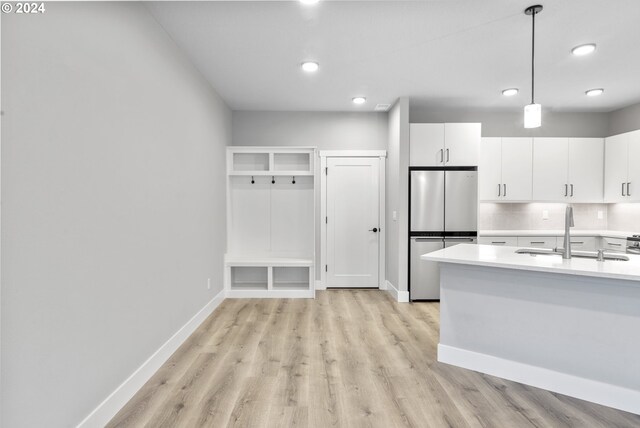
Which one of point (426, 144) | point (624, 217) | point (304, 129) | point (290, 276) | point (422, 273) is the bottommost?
point (290, 276)

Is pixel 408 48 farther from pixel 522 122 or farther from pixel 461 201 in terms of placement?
pixel 522 122

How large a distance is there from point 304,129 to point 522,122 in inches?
129

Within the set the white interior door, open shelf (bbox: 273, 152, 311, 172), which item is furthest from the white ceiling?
the white interior door

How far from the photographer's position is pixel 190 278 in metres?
3.39

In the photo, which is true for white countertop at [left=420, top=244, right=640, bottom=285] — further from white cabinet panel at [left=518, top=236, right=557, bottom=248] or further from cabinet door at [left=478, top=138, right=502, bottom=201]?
cabinet door at [left=478, top=138, right=502, bottom=201]

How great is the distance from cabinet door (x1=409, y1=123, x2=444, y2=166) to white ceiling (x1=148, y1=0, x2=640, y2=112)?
0.41 m

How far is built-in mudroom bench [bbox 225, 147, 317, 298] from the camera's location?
5035 mm

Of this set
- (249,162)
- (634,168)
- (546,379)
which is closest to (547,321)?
(546,379)

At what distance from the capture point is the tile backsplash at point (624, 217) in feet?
15.8

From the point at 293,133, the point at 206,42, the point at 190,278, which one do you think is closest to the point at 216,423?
the point at 190,278

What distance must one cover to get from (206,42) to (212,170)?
5.10 feet

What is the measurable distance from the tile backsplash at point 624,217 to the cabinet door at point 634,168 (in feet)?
1.44

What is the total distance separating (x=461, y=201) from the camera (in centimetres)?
453

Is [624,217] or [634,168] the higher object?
[634,168]
